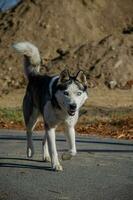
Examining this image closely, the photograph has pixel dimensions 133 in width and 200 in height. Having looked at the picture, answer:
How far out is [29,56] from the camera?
39.8ft

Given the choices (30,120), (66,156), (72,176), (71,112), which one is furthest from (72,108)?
(30,120)

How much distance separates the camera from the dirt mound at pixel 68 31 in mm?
34000

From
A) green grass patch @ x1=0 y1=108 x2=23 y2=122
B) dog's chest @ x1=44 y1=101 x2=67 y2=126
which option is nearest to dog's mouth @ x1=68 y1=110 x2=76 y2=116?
dog's chest @ x1=44 y1=101 x2=67 y2=126

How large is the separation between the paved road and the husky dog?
31 cm

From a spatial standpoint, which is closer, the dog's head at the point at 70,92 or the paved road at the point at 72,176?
the paved road at the point at 72,176

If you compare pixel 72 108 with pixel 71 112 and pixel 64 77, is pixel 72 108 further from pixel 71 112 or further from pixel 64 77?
pixel 64 77

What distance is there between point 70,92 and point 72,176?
1.18m

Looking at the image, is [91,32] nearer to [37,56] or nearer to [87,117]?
[87,117]

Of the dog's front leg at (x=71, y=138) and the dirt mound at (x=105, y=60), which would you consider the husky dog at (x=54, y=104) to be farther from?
the dirt mound at (x=105, y=60)

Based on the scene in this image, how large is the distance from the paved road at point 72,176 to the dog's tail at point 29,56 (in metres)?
1.41

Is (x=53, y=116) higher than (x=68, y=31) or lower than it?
higher

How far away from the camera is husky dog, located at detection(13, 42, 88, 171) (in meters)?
10.1

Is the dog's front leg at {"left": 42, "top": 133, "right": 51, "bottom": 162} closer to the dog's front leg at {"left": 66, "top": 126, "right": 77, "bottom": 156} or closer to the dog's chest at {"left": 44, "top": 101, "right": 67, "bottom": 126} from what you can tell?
the dog's front leg at {"left": 66, "top": 126, "right": 77, "bottom": 156}

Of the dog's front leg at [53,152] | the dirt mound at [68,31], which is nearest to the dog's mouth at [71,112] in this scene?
the dog's front leg at [53,152]
